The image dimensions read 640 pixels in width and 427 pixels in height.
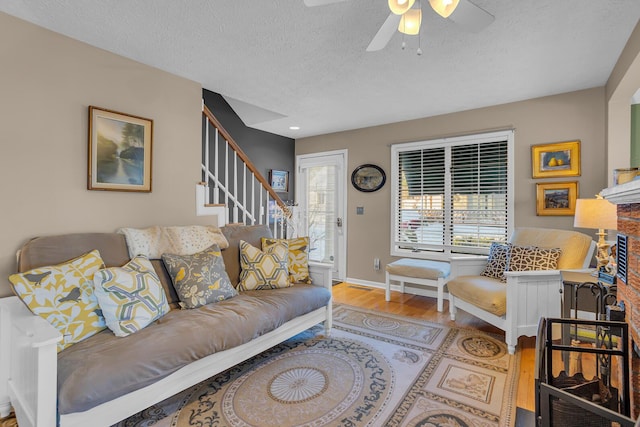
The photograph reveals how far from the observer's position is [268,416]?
1829mm

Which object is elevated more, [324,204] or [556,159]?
[556,159]

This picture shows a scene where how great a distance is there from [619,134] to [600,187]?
1.72 feet

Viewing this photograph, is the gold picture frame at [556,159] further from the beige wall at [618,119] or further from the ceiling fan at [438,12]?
the ceiling fan at [438,12]

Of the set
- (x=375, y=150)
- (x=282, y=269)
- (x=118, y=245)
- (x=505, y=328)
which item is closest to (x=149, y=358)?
(x=118, y=245)

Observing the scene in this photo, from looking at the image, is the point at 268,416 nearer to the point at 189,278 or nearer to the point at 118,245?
the point at 189,278

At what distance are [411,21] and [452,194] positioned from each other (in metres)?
2.83

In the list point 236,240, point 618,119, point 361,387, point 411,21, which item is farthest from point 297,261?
point 618,119

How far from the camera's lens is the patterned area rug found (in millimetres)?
1814

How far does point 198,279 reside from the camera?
2.31 m

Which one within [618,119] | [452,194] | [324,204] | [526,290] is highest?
[618,119]

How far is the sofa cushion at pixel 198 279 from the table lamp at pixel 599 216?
108 inches

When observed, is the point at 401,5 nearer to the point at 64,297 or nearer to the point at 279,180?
the point at 64,297

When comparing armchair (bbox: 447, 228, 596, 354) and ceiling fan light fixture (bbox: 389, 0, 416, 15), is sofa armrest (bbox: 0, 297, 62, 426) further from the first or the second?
armchair (bbox: 447, 228, 596, 354)

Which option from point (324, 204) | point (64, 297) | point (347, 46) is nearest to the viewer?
point (64, 297)
